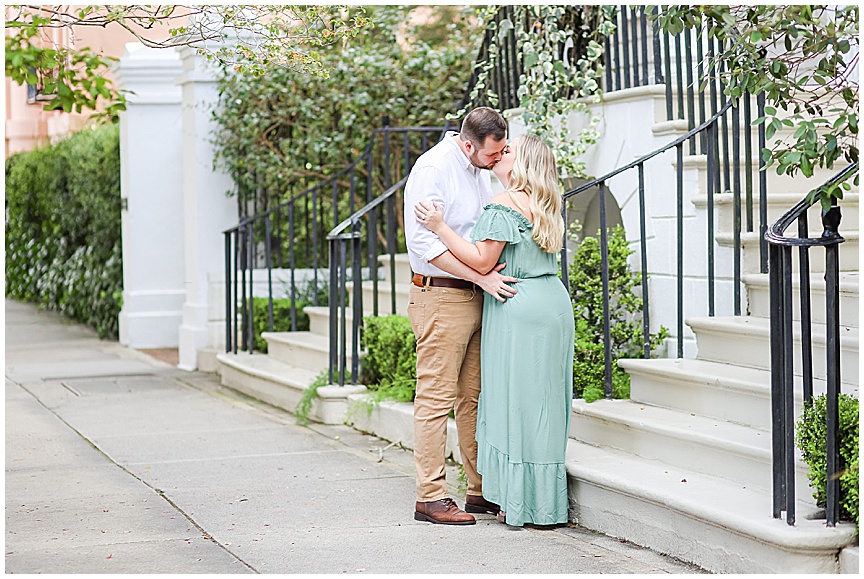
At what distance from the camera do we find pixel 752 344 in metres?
4.91

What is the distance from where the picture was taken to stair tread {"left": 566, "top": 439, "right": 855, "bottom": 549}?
11.6ft

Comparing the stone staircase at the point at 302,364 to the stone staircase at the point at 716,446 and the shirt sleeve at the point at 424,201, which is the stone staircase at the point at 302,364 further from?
the shirt sleeve at the point at 424,201

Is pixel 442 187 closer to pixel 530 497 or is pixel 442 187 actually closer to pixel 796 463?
pixel 530 497

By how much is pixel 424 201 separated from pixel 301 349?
3.69 meters

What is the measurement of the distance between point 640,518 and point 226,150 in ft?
20.2

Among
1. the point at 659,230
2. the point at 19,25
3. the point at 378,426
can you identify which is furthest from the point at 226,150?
the point at 19,25

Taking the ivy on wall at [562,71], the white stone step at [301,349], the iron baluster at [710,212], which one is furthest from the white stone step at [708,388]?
the white stone step at [301,349]

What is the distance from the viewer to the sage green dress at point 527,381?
4414 millimetres

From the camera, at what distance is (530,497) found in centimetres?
446

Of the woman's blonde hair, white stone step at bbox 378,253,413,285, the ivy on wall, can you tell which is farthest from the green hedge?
the woman's blonde hair

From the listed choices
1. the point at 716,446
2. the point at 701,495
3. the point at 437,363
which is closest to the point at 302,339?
the point at 437,363

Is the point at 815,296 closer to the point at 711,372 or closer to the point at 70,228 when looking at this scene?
the point at 711,372

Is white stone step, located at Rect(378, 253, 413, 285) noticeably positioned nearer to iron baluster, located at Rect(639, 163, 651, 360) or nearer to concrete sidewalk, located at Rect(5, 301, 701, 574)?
concrete sidewalk, located at Rect(5, 301, 701, 574)

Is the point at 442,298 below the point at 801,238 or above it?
below
